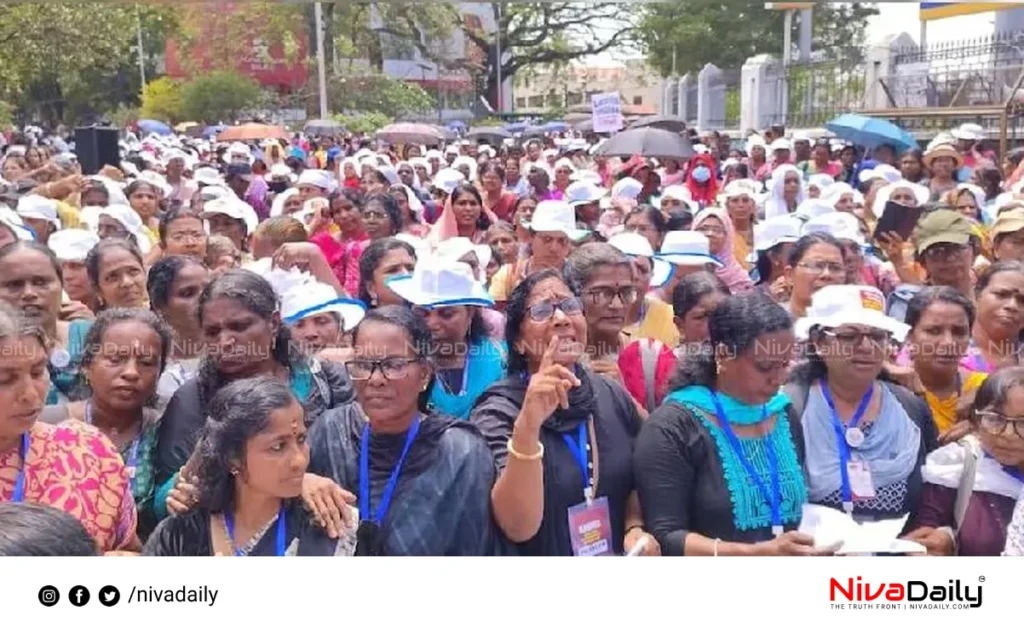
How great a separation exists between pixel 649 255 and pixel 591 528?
2.10 meters

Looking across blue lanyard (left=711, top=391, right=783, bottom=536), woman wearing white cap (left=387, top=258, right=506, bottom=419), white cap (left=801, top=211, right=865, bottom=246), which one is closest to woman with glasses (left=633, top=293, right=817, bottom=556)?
blue lanyard (left=711, top=391, right=783, bottom=536)

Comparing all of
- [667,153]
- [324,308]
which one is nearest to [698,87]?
[667,153]

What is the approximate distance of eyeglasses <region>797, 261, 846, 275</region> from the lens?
4.02 meters

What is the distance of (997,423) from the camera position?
255cm

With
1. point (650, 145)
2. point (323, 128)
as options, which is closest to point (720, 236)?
point (650, 145)

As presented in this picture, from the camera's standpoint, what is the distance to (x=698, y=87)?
81.3 feet

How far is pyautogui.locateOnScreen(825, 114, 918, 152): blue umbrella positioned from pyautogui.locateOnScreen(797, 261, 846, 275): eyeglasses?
23.5 feet

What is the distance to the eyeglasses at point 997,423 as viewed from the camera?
252 cm

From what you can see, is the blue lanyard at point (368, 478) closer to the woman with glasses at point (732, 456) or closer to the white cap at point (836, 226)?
the woman with glasses at point (732, 456)

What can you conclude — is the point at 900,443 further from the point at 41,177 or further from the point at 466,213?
the point at 41,177

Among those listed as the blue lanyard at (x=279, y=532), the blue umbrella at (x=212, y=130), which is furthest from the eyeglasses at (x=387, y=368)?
the blue umbrella at (x=212, y=130)

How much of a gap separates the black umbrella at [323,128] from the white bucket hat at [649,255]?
593 inches

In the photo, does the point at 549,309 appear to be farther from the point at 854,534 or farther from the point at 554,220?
the point at 554,220

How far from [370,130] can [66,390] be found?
60.7 feet
